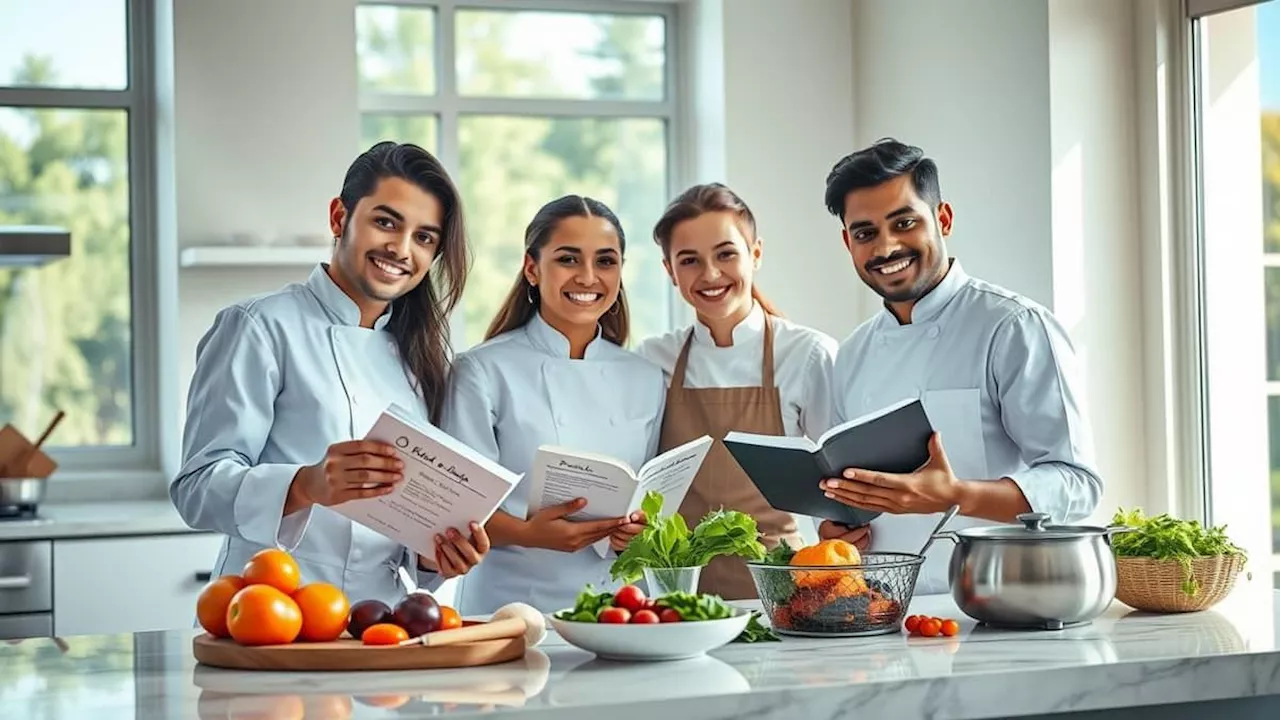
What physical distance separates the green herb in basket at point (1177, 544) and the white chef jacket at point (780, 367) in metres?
0.81

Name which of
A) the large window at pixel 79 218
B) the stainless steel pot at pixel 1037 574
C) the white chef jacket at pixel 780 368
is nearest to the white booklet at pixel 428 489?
the stainless steel pot at pixel 1037 574

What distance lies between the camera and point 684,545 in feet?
7.58

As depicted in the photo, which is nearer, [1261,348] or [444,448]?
[444,448]

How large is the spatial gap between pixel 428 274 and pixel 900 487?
1045mm

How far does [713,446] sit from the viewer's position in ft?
10.0

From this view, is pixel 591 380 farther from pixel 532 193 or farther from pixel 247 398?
pixel 532 193

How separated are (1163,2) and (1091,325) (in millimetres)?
836

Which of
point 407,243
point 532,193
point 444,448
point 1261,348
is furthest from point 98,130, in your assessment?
point 1261,348

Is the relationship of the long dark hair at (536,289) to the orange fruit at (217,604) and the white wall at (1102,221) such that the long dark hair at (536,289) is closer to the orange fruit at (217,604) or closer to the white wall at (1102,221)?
the orange fruit at (217,604)

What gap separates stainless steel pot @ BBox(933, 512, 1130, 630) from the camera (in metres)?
2.24

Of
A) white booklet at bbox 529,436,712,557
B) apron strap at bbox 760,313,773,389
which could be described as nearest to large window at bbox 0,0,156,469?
apron strap at bbox 760,313,773,389

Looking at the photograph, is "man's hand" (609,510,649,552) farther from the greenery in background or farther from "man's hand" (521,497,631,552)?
the greenery in background

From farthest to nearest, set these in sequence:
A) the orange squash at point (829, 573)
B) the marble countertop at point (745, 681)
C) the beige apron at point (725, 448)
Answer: the beige apron at point (725, 448)
the orange squash at point (829, 573)
the marble countertop at point (745, 681)

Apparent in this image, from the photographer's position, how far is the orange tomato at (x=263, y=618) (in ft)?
6.76
